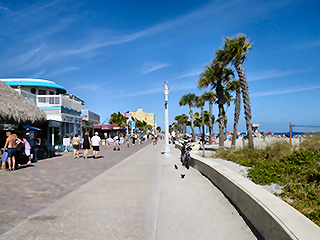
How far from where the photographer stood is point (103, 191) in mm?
6797

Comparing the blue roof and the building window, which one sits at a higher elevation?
the blue roof

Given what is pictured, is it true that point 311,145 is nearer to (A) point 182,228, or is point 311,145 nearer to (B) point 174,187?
(B) point 174,187

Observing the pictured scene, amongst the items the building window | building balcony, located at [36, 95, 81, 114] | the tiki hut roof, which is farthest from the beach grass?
the building window

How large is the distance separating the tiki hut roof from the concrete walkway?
989cm

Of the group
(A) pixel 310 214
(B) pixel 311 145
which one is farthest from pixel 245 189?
(B) pixel 311 145

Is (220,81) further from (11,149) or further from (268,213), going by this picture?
(268,213)

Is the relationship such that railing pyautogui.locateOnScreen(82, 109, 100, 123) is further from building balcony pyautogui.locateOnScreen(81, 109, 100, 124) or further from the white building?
the white building

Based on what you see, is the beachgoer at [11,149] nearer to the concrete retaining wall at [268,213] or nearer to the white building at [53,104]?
the concrete retaining wall at [268,213]

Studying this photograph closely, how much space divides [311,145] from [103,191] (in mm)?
7874

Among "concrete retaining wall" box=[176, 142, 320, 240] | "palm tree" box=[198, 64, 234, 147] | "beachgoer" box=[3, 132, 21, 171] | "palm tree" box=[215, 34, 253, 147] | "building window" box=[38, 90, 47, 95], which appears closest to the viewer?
"concrete retaining wall" box=[176, 142, 320, 240]

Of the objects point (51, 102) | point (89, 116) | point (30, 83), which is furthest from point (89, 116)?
point (51, 102)

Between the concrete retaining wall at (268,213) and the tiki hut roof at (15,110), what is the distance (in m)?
13.2

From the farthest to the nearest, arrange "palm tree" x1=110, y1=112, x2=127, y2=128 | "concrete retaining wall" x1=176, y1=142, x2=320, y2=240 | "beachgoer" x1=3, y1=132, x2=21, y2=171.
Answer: "palm tree" x1=110, y1=112, x2=127, y2=128 → "beachgoer" x1=3, y1=132, x2=21, y2=171 → "concrete retaining wall" x1=176, y1=142, x2=320, y2=240

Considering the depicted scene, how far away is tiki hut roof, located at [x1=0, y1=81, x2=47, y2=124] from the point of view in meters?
14.4
